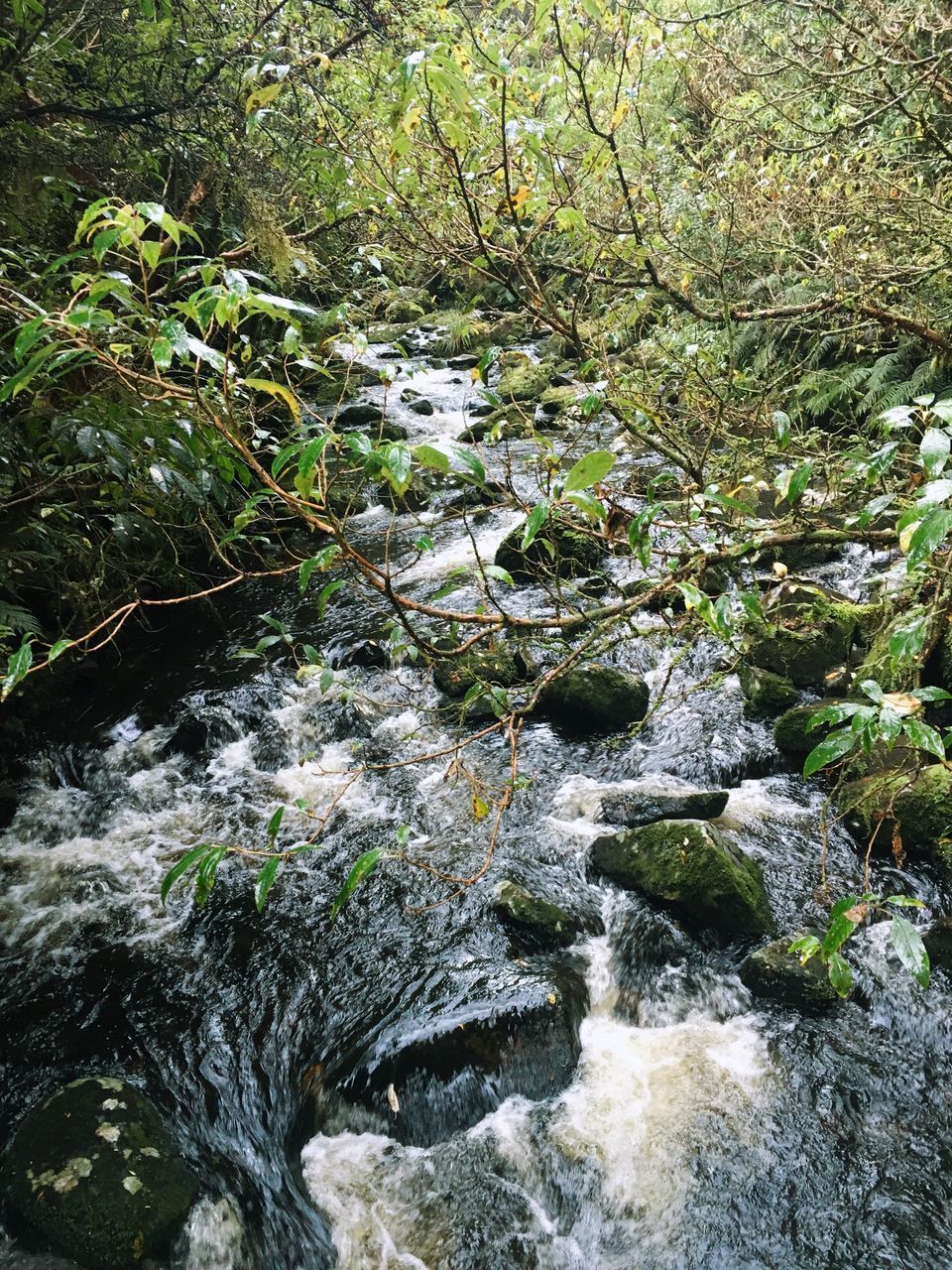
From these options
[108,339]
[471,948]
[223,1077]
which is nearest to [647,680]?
[471,948]

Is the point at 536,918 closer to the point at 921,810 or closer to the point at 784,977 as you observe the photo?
the point at 784,977

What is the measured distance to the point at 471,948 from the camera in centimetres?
346

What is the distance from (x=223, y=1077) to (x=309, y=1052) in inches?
13.9

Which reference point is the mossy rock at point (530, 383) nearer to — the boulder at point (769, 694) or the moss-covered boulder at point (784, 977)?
the boulder at point (769, 694)

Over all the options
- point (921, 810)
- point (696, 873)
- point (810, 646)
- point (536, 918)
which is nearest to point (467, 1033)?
point (536, 918)

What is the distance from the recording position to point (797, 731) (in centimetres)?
441

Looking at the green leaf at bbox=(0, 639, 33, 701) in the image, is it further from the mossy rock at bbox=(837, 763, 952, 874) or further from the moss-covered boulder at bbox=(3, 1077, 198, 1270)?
the mossy rock at bbox=(837, 763, 952, 874)

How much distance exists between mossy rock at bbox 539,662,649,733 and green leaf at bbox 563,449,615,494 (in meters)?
3.42

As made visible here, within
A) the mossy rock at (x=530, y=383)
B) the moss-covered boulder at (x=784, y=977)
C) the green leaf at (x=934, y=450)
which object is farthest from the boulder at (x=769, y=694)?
the mossy rock at (x=530, y=383)

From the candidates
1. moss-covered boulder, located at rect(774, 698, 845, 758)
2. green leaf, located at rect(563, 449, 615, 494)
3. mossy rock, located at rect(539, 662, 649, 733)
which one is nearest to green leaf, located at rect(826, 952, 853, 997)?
green leaf, located at rect(563, 449, 615, 494)

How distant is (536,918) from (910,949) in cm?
212

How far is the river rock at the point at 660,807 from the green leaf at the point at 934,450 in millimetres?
2715

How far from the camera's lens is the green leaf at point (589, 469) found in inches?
60.7

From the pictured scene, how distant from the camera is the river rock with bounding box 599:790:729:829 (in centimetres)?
409
